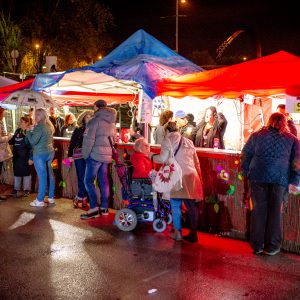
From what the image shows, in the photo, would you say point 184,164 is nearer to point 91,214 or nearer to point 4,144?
point 91,214

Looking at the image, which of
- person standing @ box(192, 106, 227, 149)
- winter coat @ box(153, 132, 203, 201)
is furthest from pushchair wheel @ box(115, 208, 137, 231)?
person standing @ box(192, 106, 227, 149)

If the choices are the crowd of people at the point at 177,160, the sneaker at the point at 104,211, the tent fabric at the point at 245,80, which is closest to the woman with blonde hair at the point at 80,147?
the crowd of people at the point at 177,160

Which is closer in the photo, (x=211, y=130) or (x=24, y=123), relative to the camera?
(x=24, y=123)

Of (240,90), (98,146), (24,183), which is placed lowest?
(24,183)

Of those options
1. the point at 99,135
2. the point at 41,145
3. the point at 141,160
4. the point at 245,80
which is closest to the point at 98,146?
the point at 99,135

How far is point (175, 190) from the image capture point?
21.5ft

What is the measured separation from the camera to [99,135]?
801 cm

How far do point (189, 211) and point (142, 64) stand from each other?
3.26 meters

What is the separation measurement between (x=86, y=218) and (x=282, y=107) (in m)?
4.10

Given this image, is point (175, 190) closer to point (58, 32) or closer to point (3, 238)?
point (3, 238)

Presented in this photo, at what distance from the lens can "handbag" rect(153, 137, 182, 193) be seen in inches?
255

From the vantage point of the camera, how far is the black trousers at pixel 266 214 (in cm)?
Result: 606

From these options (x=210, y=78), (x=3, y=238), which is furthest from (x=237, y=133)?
(x=3, y=238)

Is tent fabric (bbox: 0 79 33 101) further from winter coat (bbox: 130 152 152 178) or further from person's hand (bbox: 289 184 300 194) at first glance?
person's hand (bbox: 289 184 300 194)
